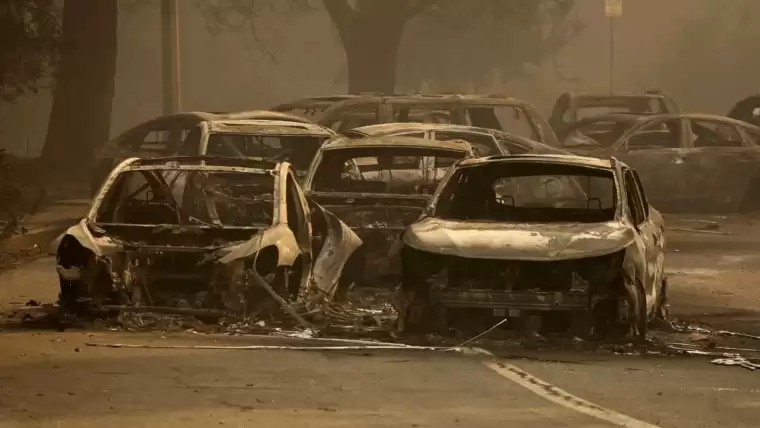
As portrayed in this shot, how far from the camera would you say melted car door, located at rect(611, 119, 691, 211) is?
82.0 ft

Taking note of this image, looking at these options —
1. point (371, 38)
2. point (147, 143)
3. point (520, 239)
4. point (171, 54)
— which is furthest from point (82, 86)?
point (520, 239)

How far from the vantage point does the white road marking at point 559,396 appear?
9.21 meters

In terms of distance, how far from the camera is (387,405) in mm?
9594

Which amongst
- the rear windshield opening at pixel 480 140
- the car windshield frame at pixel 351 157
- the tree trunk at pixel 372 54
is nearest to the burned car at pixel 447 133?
the rear windshield opening at pixel 480 140

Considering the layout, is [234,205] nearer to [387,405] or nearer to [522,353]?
[522,353]

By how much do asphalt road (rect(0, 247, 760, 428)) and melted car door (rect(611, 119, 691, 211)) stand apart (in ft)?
43.7

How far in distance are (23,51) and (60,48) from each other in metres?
2.32

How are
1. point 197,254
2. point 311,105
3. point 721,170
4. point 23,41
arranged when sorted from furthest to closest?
point 311,105 < point 23,41 < point 721,170 < point 197,254

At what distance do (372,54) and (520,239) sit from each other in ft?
99.1

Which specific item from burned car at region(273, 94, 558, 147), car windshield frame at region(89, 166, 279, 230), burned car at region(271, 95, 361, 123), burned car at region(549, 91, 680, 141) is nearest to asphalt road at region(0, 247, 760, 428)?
car windshield frame at region(89, 166, 279, 230)

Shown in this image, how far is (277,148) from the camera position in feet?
63.3

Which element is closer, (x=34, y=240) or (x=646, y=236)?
(x=646, y=236)

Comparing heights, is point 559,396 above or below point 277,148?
below

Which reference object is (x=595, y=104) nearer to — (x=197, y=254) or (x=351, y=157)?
(x=351, y=157)
